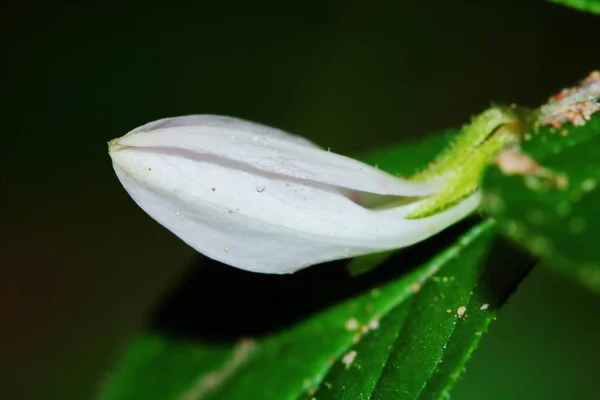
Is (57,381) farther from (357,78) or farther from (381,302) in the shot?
(381,302)

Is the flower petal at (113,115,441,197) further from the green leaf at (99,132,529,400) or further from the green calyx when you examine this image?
the green leaf at (99,132,529,400)

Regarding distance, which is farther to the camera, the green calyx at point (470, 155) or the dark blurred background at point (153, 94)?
the dark blurred background at point (153, 94)

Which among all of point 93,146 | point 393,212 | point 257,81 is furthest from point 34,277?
point 393,212

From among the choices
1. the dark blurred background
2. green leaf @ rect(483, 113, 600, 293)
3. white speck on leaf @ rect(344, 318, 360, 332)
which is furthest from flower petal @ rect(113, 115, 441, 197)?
the dark blurred background

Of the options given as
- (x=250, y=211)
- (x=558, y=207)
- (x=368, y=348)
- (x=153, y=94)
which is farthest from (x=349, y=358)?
(x=153, y=94)

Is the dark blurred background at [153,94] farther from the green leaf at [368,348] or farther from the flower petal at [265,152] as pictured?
the flower petal at [265,152]

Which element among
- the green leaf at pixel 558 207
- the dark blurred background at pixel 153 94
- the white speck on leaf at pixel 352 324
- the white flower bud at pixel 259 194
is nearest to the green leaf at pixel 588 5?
the green leaf at pixel 558 207

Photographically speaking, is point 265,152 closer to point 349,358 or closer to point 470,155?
point 470,155
